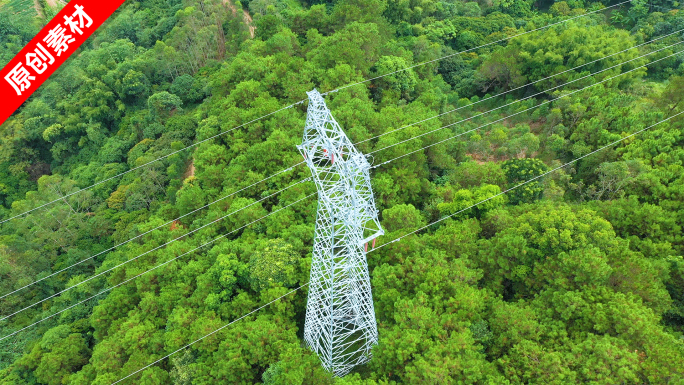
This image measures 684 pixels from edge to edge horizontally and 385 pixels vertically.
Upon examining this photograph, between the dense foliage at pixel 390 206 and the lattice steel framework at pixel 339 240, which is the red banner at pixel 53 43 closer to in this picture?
the dense foliage at pixel 390 206

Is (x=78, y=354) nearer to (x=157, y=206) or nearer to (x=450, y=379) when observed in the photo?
(x=157, y=206)

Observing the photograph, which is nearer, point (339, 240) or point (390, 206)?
point (339, 240)

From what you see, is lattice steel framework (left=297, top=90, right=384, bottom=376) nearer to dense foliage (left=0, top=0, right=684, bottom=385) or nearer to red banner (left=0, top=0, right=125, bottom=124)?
dense foliage (left=0, top=0, right=684, bottom=385)

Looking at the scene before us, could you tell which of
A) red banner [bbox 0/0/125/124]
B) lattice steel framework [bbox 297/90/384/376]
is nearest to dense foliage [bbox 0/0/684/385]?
lattice steel framework [bbox 297/90/384/376]

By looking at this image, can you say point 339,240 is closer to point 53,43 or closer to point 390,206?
point 390,206

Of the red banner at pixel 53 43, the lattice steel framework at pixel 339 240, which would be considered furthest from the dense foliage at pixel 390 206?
the red banner at pixel 53 43

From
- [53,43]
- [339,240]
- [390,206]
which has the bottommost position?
[390,206]

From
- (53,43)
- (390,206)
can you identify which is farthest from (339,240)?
(53,43)
